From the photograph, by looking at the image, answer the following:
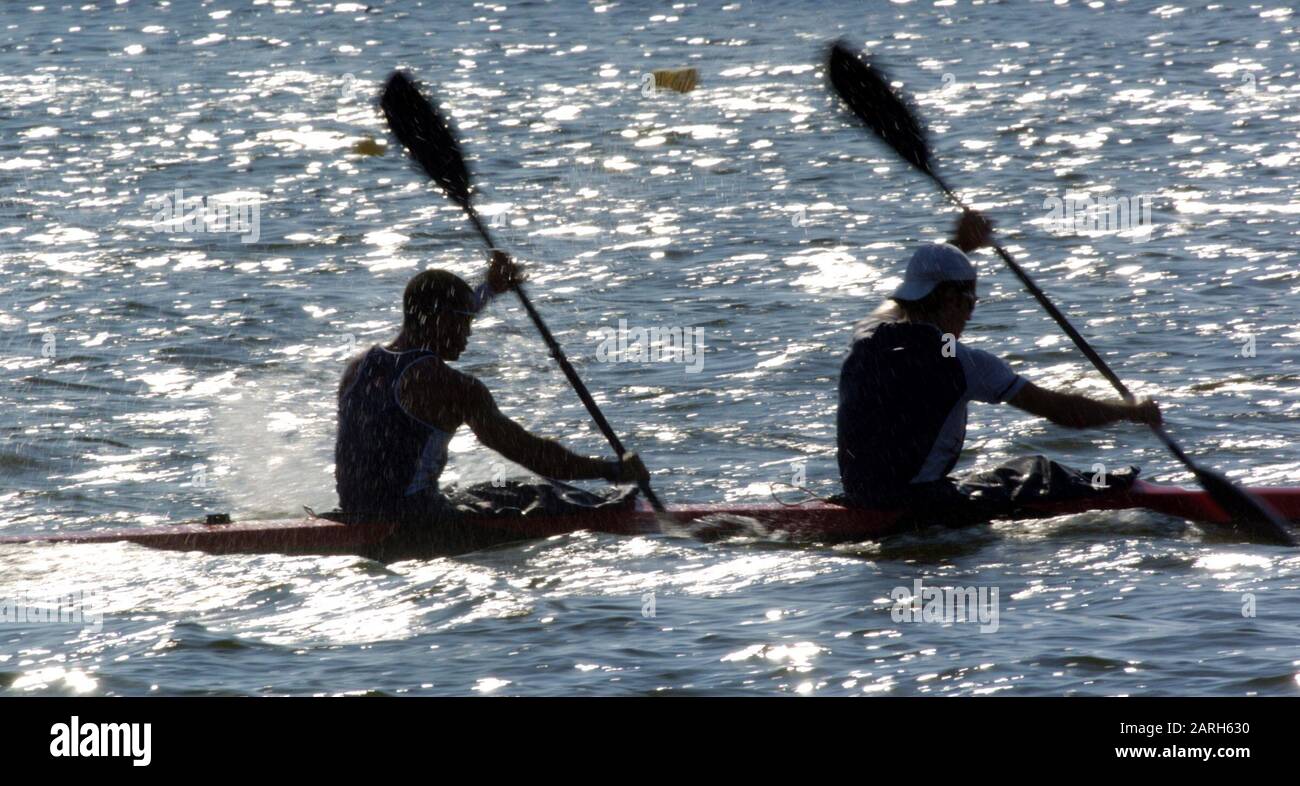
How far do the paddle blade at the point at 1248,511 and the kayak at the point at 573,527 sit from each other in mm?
40

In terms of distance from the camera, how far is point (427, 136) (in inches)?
369

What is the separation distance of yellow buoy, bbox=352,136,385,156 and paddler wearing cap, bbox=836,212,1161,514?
11996mm

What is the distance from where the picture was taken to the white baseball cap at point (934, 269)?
7328 mm

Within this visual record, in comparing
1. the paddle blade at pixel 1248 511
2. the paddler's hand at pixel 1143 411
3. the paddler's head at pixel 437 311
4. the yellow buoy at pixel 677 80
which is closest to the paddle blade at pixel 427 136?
the paddler's head at pixel 437 311

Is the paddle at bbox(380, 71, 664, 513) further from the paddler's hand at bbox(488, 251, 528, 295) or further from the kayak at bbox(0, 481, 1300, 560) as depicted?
Result: the kayak at bbox(0, 481, 1300, 560)

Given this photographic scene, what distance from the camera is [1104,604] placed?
6.77 metres

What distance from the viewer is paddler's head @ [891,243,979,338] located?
24.1 feet

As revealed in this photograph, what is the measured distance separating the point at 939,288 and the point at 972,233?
119 centimetres

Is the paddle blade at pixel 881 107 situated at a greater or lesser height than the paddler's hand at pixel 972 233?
greater

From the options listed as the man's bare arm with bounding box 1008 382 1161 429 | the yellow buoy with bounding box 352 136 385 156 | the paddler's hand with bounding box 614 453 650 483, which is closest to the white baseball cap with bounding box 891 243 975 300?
the man's bare arm with bounding box 1008 382 1161 429

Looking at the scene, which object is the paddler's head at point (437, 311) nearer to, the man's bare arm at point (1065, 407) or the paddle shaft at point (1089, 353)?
the man's bare arm at point (1065, 407)

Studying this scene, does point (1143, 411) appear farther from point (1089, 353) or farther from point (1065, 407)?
point (1089, 353)
